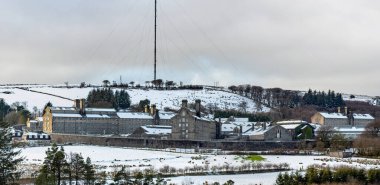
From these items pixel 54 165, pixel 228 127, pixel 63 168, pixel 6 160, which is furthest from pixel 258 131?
pixel 6 160

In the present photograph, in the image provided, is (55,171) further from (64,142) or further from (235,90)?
(235,90)

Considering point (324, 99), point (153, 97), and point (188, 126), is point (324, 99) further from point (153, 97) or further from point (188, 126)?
point (188, 126)

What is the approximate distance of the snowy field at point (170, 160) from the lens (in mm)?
44209

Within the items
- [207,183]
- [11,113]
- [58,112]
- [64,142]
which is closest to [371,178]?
[207,183]

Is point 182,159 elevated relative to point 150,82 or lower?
lower

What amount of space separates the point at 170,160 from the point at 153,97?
8494 cm

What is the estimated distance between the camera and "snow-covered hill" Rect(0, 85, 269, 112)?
444ft

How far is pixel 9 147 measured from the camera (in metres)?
31.4

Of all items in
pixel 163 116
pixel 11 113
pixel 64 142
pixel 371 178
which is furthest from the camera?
pixel 11 113

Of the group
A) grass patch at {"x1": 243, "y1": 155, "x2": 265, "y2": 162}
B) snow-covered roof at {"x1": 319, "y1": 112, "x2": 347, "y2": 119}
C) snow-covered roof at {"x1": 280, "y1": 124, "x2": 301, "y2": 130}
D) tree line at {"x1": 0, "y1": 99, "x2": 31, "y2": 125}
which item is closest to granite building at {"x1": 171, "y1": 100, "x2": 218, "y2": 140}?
snow-covered roof at {"x1": 280, "y1": 124, "x2": 301, "y2": 130}

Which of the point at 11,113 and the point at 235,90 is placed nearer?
the point at 11,113

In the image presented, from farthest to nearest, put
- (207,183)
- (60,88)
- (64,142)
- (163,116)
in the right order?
(60,88) → (163,116) → (64,142) → (207,183)

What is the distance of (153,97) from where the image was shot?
461 ft

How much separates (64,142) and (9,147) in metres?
45.1
